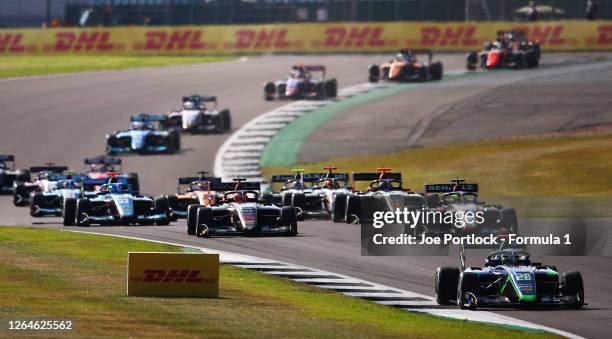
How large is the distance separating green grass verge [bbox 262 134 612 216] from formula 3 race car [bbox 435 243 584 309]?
17834mm

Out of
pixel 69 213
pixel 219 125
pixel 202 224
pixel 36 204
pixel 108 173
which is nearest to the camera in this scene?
pixel 202 224

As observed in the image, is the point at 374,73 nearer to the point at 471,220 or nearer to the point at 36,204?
the point at 36,204

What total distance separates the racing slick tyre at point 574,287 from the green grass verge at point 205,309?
2490 millimetres

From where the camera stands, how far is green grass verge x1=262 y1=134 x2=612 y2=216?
46719 millimetres

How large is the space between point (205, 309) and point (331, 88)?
53.6 metres

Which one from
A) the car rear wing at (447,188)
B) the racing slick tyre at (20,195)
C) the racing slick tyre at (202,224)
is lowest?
the racing slick tyre at (20,195)

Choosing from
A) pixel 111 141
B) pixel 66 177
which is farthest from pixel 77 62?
pixel 66 177

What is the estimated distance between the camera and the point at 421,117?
69125 mm

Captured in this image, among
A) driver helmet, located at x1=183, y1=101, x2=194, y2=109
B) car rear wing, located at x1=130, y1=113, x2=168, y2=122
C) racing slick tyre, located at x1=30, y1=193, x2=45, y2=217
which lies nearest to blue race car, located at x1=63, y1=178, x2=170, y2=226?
racing slick tyre, located at x1=30, y1=193, x2=45, y2=217

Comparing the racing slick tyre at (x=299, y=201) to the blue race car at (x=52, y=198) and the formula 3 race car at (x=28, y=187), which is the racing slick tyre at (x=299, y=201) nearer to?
the blue race car at (x=52, y=198)

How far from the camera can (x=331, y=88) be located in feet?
252

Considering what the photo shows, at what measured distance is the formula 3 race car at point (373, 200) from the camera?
3987cm

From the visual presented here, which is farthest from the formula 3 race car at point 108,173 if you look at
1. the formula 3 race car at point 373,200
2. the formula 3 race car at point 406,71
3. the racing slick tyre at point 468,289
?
the formula 3 race car at point 406,71

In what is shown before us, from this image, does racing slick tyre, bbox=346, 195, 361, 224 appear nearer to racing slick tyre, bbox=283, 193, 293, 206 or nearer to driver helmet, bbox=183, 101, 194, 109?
racing slick tyre, bbox=283, 193, 293, 206
